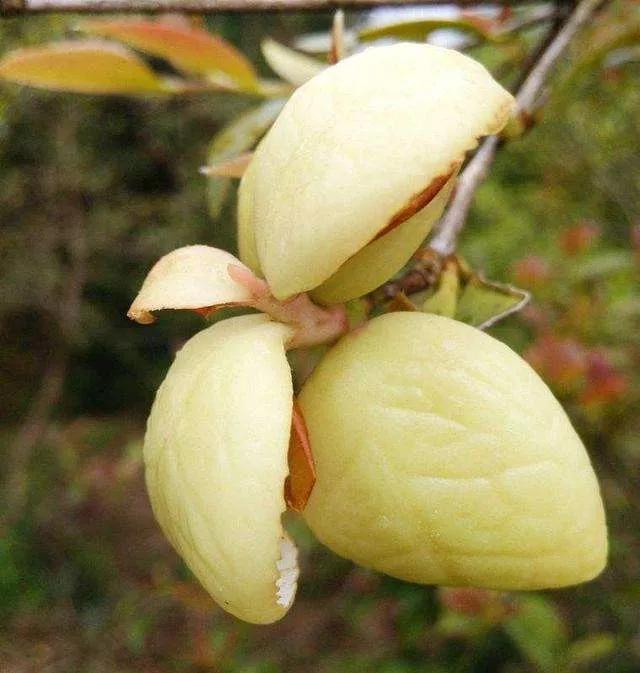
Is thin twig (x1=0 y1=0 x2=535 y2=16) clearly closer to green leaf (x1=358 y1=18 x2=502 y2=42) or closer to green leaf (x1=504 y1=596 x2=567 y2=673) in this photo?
green leaf (x1=358 y1=18 x2=502 y2=42)

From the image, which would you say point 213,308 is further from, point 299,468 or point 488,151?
point 488,151

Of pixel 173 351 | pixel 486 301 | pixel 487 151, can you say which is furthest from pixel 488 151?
pixel 173 351

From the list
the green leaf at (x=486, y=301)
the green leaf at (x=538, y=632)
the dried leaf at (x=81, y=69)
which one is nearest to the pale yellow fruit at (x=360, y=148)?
the green leaf at (x=486, y=301)

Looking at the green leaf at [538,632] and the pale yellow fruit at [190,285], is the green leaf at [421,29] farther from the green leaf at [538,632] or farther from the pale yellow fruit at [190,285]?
the green leaf at [538,632]

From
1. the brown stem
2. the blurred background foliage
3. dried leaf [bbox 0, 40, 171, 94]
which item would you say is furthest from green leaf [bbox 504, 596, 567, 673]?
dried leaf [bbox 0, 40, 171, 94]

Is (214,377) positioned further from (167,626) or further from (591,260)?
(167,626)

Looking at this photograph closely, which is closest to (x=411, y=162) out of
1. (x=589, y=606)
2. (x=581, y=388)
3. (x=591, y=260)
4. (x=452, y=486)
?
(x=452, y=486)
